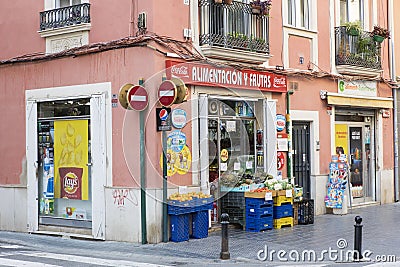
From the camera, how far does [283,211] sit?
1488 cm

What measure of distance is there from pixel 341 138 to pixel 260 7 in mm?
5007

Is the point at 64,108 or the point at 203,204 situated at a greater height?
the point at 64,108

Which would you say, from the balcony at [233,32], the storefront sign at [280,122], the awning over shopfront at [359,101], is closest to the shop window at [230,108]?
the storefront sign at [280,122]

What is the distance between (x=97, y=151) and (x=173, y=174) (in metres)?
1.66

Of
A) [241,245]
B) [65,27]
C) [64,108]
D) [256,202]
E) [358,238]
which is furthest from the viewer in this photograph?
[64,108]

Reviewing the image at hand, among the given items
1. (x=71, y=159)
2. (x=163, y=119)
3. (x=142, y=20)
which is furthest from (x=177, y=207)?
(x=142, y=20)

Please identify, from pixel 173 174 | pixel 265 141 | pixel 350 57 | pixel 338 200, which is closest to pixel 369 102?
pixel 350 57

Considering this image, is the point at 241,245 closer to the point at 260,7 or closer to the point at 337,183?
the point at 337,183

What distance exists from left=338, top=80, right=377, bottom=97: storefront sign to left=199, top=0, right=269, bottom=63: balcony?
142 inches

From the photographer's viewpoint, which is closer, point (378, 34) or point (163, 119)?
point (163, 119)

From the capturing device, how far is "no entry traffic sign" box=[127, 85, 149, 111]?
12.9 meters

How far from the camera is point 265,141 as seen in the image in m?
15.7

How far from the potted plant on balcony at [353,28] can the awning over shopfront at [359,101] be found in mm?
1673

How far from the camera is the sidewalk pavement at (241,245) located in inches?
448
